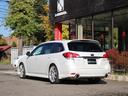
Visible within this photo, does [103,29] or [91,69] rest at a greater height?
[103,29]

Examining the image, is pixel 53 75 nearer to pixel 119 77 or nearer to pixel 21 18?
pixel 119 77

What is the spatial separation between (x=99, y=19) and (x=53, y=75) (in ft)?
35.2

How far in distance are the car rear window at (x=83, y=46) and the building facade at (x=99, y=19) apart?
6.07 m

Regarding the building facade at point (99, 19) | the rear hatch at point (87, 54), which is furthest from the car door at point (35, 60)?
the building facade at point (99, 19)

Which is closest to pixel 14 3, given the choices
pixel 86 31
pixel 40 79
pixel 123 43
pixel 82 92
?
pixel 86 31

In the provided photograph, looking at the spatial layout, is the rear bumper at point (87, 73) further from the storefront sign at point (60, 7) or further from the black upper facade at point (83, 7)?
the storefront sign at point (60, 7)

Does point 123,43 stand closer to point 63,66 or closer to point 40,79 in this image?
point 40,79

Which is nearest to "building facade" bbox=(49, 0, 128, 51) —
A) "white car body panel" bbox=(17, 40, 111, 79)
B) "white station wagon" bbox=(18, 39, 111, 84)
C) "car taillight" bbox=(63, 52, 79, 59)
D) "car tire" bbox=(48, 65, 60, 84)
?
"white station wagon" bbox=(18, 39, 111, 84)

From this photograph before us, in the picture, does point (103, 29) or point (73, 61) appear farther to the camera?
point (103, 29)

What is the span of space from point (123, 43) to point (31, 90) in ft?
41.8

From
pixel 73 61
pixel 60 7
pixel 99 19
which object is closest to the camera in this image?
pixel 73 61

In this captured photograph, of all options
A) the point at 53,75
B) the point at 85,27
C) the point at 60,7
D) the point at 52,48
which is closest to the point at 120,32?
the point at 85,27

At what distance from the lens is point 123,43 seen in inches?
1030

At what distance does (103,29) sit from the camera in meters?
27.3
